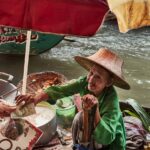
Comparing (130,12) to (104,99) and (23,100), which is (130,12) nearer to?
(104,99)

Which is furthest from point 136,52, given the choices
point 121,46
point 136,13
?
point 136,13

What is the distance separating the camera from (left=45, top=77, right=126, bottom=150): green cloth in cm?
278

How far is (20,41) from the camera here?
7.65 meters

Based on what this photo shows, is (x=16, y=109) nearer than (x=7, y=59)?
Yes

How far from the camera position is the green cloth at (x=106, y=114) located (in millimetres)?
2783

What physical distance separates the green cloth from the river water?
10.8 feet

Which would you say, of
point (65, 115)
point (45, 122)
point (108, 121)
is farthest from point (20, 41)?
point (108, 121)

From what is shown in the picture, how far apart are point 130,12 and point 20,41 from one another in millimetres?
4893

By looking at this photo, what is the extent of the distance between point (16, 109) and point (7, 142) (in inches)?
14.8

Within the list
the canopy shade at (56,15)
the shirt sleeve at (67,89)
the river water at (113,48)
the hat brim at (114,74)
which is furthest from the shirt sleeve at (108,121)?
the river water at (113,48)

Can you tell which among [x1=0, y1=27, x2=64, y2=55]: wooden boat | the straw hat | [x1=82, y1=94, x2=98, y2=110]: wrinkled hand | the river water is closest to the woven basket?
the river water

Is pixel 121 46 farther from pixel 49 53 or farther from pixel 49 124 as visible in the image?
pixel 49 124

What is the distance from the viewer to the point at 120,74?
300 centimetres

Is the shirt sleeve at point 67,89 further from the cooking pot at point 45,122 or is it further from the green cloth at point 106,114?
the cooking pot at point 45,122
